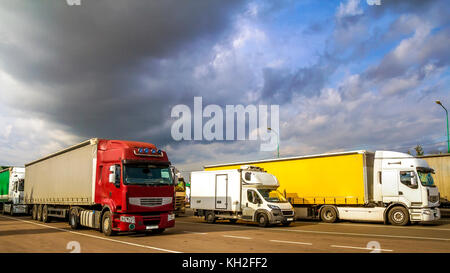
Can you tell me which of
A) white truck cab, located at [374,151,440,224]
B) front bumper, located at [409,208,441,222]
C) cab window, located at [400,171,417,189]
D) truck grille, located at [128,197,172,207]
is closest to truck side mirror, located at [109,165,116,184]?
truck grille, located at [128,197,172,207]

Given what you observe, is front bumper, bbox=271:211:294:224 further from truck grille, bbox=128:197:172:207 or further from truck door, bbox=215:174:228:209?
truck grille, bbox=128:197:172:207

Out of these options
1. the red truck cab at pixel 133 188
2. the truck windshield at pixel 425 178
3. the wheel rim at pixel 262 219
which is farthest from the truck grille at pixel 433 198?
the red truck cab at pixel 133 188

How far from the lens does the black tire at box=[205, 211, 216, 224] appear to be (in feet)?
71.6

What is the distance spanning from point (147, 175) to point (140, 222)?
70.6 inches

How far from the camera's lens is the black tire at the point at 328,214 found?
21.4 metres

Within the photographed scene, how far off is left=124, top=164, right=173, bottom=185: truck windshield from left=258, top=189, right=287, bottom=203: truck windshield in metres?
6.44

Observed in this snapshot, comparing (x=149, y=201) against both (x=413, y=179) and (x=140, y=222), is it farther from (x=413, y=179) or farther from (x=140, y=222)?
(x=413, y=179)

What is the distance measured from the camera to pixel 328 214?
21.8 m

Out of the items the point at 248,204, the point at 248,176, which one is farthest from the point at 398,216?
the point at 248,176

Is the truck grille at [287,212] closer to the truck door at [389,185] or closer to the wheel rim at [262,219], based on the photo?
the wheel rim at [262,219]

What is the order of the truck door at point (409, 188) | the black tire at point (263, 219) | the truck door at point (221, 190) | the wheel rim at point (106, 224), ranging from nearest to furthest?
the wheel rim at point (106, 224) < the black tire at point (263, 219) < the truck door at point (409, 188) < the truck door at point (221, 190)

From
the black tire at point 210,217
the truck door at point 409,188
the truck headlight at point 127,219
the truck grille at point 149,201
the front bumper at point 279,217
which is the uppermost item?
the truck door at point 409,188

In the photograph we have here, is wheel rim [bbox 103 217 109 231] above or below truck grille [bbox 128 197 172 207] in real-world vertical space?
below

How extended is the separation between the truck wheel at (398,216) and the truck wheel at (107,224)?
14690 millimetres
